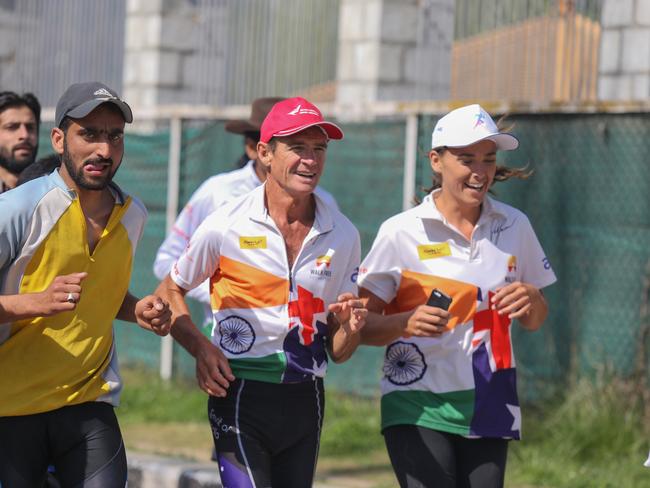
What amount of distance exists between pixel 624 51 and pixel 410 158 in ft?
5.58

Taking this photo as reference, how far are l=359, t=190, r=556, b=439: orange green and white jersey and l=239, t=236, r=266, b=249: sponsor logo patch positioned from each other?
487 millimetres

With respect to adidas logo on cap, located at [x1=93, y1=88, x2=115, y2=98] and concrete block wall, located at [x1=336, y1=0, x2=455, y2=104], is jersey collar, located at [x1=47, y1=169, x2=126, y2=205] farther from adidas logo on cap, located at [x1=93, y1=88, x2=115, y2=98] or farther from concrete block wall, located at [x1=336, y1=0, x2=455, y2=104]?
concrete block wall, located at [x1=336, y1=0, x2=455, y2=104]

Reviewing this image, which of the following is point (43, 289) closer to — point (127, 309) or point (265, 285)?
point (127, 309)

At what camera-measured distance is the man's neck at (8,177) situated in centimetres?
677

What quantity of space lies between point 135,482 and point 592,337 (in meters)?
3.01

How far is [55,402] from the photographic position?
16.1ft

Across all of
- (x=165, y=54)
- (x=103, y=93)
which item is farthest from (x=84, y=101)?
(x=165, y=54)

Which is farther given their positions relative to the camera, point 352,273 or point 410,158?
point 410,158

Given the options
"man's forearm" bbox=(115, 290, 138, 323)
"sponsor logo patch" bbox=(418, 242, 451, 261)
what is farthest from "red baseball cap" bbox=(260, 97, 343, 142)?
"man's forearm" bbox=(115, 290, 138, 323)

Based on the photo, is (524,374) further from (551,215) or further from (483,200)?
(483,200)

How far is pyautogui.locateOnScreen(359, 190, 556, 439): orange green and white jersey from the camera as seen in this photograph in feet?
17.6

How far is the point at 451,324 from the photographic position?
5.36 metres

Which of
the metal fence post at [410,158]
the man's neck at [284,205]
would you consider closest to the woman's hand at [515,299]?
the man's neck at [284,205]

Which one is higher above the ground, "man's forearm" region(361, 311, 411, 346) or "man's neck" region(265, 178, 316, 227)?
"man's neck" region(265, 178, 316, 227)
